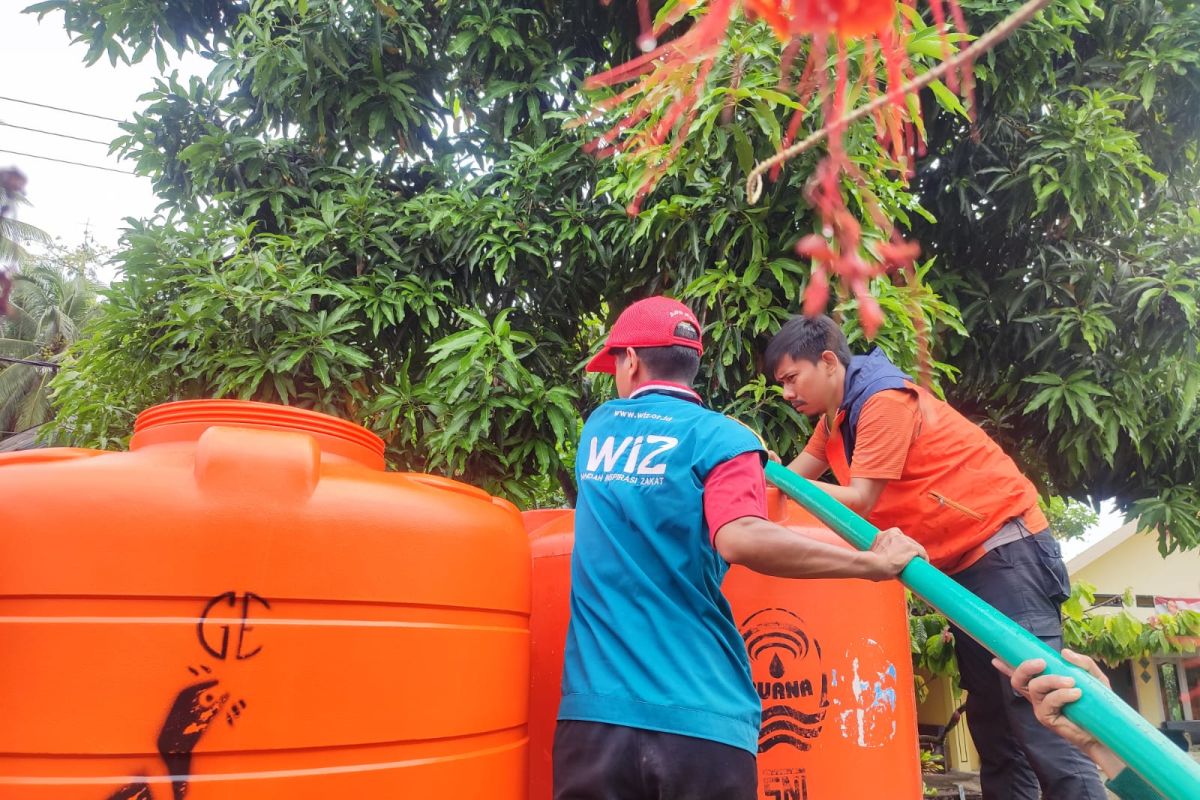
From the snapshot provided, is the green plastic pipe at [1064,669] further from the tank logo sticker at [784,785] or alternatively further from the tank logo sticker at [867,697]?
the tank logo sticker at [784,785]

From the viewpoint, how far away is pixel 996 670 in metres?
2.09

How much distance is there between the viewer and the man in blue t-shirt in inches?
57.9

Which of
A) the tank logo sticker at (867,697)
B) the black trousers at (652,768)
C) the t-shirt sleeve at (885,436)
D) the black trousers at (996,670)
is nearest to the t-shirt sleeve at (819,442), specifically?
the t-shirt sleeve at (885,436)

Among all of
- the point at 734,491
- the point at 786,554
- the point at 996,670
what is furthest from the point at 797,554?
the point at 996,670

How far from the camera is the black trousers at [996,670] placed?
199 cm

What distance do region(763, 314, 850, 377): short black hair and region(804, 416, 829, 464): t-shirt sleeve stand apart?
0.94 feet

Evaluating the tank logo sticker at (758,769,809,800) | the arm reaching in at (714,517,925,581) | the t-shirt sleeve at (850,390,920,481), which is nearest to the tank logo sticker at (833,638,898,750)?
the tank logo sticker at (758,769,809,800)

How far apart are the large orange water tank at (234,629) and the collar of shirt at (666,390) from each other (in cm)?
47

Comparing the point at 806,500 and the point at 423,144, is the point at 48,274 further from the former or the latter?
the point at 806,500

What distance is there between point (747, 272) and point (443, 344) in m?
1.15

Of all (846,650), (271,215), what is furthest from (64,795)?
(271,215)

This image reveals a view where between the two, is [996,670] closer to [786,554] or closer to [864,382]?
[864,382]

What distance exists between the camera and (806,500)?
1.73 m

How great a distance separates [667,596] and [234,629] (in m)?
0.73
